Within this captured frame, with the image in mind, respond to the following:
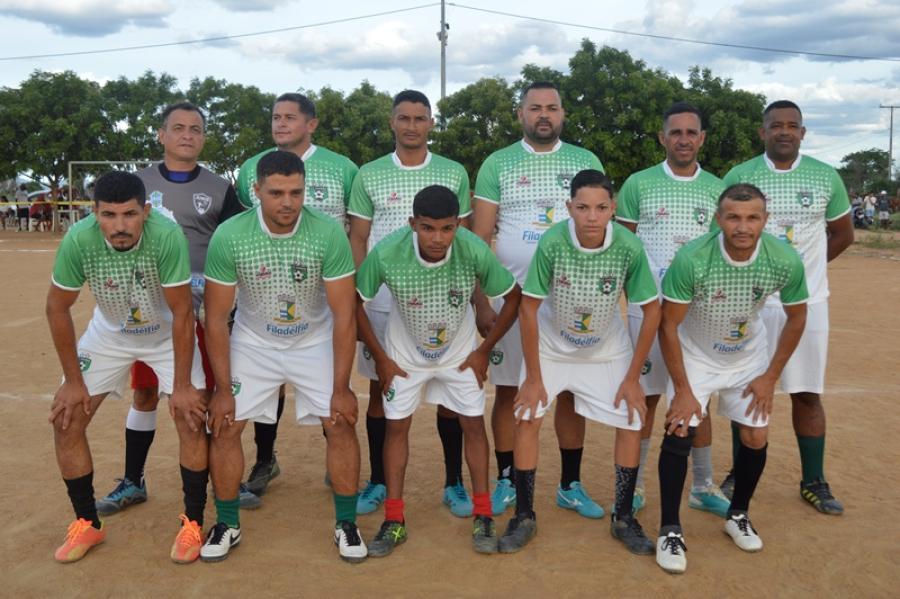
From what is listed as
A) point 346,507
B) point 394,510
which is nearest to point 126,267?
point 346,507

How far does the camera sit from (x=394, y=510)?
467 cm

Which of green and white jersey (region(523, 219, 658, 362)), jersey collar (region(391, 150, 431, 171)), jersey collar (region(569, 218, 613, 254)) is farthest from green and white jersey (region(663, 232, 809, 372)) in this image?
jersey collar (region(391, 150, 431, 171))

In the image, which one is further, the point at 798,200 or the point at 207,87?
the point at 207,87

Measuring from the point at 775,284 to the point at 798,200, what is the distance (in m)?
1.03

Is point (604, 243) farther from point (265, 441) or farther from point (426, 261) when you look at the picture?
point (265, 441)

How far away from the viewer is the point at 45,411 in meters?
7.30

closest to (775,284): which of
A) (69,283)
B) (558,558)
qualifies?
(558,558)

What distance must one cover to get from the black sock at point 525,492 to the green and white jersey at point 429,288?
778mm

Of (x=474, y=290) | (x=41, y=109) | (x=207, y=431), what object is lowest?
(x=207, y=431)

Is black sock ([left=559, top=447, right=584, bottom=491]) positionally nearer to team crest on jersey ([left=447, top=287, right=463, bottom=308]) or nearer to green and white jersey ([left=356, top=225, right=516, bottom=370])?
green and white jersey ([left=356, top=225, right=516, bottom=370])

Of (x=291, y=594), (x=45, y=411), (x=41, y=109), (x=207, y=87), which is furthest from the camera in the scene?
(x=207, y=87)

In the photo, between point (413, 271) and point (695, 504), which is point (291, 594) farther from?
point (695, 504)

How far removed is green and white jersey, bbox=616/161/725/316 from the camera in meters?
5.03

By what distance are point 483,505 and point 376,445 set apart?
42.3 inches
